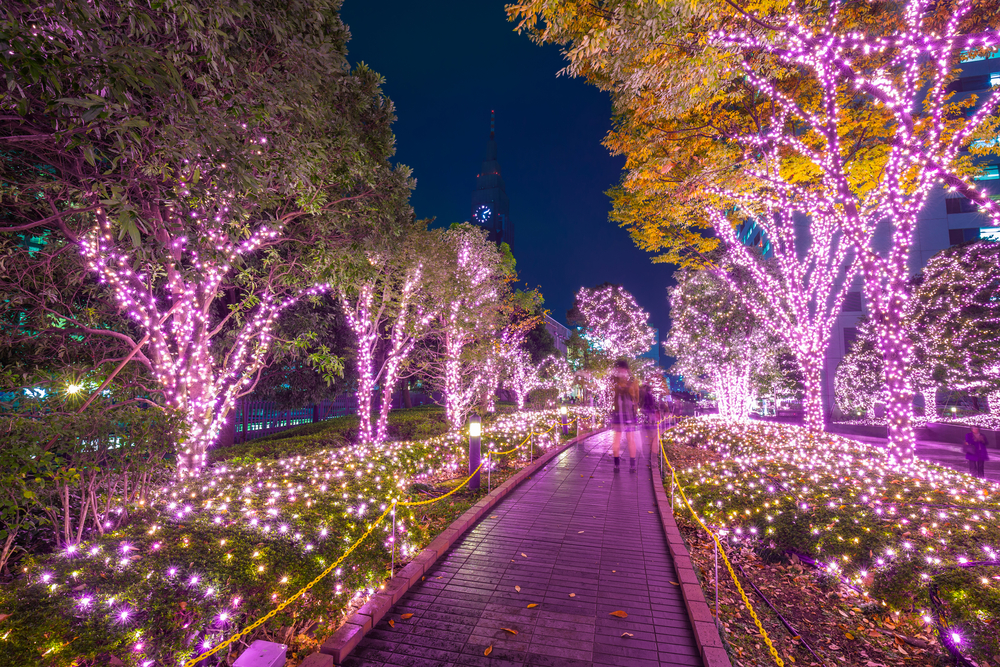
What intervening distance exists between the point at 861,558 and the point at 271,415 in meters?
16.6

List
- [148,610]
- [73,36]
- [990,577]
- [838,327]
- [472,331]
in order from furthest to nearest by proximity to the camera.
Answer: [838,327], [472,331], [990,577], [73,36], [148,610]

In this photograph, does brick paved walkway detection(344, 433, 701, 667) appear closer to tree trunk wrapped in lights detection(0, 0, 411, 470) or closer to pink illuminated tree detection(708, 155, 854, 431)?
tree trunk wrapped in lights detection(0, 0, 411, 470)

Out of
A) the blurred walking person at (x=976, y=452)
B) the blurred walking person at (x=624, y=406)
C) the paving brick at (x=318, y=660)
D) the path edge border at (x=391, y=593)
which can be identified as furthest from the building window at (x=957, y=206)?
the paving brick at (x=318, y=660)

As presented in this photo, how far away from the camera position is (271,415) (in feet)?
49.1

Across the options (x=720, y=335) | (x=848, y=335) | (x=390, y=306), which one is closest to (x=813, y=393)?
(x=390, y=306)

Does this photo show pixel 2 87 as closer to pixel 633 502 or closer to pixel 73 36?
pixel 73 36

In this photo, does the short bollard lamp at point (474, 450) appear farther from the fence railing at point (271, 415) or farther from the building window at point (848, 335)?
the building window at point (848, 335)

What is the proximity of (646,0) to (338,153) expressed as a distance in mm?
5888

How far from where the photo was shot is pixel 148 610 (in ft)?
9.57

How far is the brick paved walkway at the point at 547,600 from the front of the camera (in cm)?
343

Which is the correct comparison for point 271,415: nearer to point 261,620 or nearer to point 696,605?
point 261,620

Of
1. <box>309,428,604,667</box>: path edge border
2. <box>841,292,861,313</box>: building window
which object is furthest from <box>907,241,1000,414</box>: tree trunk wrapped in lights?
<box>309,428,604,667</box>: path edge border

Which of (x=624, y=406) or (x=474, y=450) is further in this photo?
(x=624, y=406)

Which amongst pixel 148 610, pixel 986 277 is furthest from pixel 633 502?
pixel 986 277
